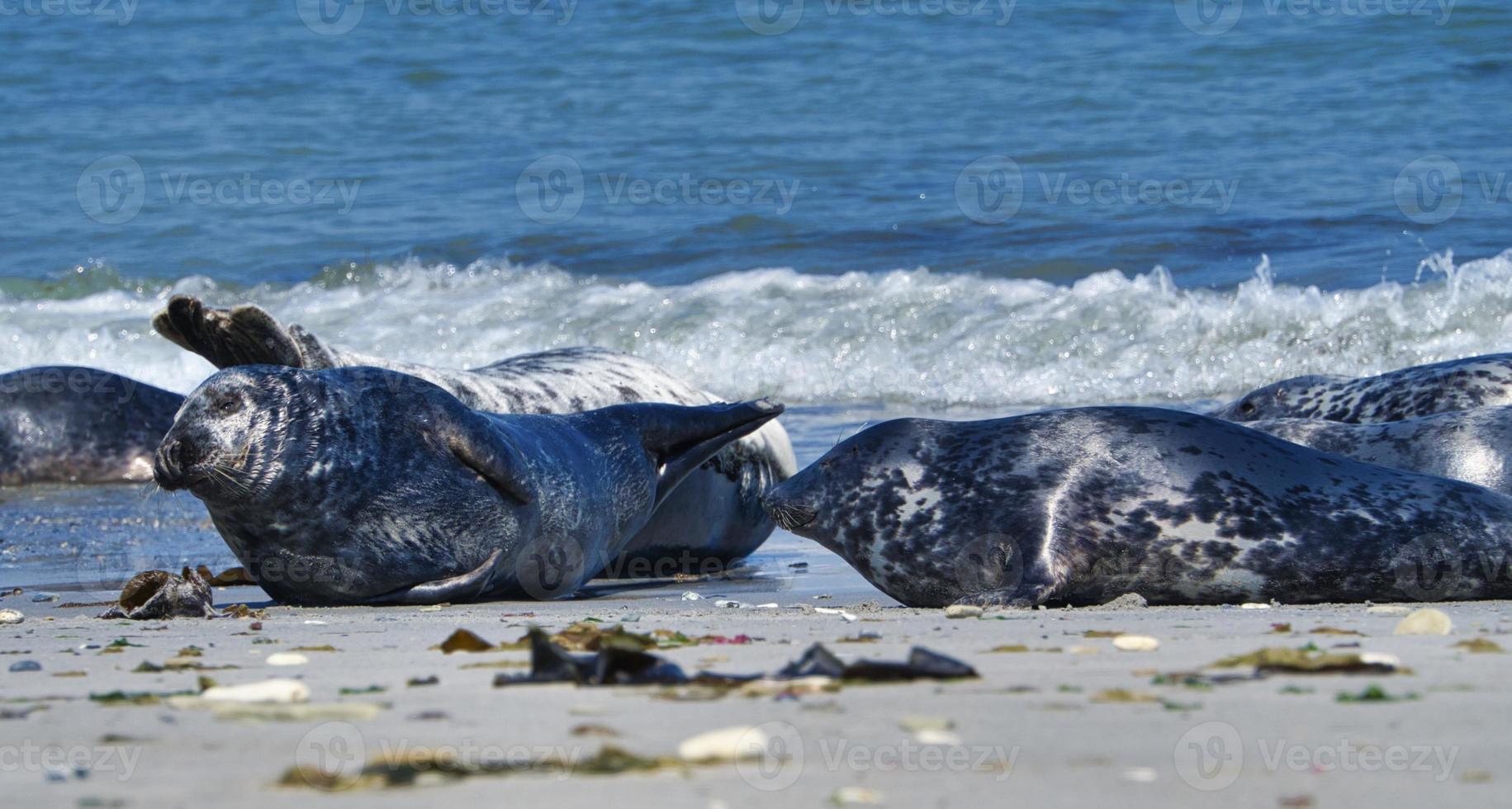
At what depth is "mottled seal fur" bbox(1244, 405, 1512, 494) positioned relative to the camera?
5.91 m

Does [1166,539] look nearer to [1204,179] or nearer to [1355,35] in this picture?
[1204,179]

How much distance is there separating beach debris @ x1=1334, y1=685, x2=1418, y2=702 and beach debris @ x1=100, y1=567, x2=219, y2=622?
10.5 feet

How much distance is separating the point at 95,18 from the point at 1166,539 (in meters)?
25.3

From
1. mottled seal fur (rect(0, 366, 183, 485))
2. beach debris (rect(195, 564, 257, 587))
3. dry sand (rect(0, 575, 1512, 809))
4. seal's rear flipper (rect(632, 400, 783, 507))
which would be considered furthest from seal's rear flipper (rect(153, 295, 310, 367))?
mottled seal fur (rect(0, 366, 183, 485))

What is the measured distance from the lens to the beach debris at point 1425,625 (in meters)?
3.63

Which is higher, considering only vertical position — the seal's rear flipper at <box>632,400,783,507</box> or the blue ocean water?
the blue ocean water

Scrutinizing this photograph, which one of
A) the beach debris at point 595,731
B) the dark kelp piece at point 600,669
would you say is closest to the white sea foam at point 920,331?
the dark kelp piece at point 600,669

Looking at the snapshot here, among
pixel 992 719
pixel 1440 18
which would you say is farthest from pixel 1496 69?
pixel 992 719

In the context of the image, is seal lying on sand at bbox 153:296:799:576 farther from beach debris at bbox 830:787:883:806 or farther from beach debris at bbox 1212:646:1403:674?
beach debris at bbox 830:787:883:806

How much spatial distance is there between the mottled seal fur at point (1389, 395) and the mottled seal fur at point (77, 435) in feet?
20.0

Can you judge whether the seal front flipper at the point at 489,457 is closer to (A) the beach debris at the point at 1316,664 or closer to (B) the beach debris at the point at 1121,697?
(A) the beach debris at the point at 1316,664

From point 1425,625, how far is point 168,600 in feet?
10.4

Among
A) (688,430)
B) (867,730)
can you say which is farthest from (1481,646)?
(688,430)

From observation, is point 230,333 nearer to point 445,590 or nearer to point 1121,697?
point 445,590
